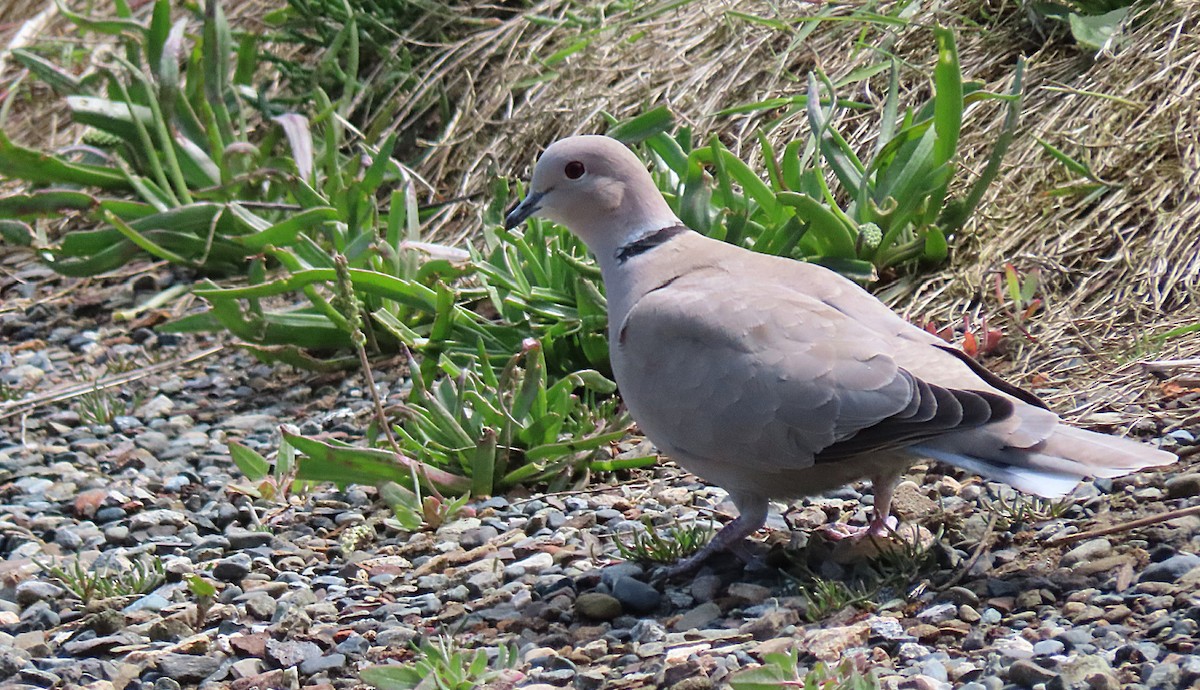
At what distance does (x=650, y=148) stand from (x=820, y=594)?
2064 mm

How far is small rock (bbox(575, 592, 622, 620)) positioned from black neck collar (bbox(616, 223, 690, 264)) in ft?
2.73

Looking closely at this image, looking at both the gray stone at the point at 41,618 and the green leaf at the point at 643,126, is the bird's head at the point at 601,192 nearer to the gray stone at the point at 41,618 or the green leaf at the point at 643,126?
the green leaf at the point at 643,126

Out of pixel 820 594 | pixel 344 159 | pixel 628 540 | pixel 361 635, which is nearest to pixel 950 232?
pixel 628 540

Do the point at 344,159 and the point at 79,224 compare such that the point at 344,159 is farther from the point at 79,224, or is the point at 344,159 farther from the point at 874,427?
the point at 874,427

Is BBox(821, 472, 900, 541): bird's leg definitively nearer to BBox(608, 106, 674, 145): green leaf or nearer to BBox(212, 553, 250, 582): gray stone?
BBox(212, 553, 250, 582): gray stone

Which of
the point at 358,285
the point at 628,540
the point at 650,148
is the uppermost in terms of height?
the point at 650,148

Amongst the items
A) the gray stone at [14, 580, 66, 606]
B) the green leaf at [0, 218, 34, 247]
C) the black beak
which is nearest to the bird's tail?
the black beak

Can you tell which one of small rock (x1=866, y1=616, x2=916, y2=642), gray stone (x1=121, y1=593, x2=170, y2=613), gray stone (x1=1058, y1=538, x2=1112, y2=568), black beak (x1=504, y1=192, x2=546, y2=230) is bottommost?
gray stone (x1=121, y1=593, x2=170, y2=613)

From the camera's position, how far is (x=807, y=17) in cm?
444

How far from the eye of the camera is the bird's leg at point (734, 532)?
2.73 m

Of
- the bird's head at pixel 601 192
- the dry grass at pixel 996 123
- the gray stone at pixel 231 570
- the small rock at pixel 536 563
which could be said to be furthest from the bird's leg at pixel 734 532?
the gray stone at pixel 231 570

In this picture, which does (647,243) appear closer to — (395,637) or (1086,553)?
(395,637)

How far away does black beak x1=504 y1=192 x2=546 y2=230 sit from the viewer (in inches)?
132

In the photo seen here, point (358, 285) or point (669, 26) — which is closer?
point (358, 285)
